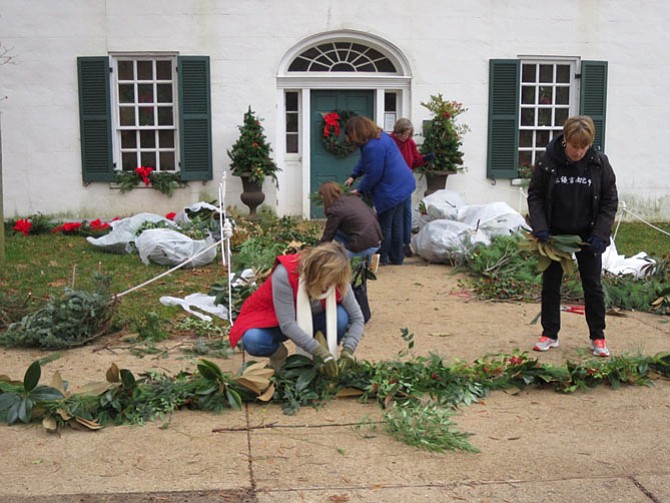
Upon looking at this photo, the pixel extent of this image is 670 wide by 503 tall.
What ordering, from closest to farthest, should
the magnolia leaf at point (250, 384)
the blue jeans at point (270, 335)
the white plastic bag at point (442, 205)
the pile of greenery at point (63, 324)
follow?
the magnolia leaf at point (250, 384) < the blue jeans at point (270, 335) < the pile of greenery at point (63, 324) < the white plastic bag at point (442, 205)

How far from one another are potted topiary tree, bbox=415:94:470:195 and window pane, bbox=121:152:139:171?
4.11 metres

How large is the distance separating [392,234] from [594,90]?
5181 mm

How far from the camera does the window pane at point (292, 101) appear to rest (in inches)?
498

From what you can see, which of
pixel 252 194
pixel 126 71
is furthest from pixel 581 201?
pixel 126 71

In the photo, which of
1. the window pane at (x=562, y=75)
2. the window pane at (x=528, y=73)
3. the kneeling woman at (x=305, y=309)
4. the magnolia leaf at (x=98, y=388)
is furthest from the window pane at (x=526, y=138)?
the magnolia leaf at (x=98, y=388)

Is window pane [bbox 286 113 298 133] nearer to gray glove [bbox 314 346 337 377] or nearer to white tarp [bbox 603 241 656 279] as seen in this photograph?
white tarp [bbox 603 241 656 279]

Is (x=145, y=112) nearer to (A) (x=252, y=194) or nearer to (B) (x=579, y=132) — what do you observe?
(A) (x=252, y=194)

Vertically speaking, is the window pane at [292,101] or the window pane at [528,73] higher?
the window pane at [528,73]

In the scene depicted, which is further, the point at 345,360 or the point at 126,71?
the point at 126,71

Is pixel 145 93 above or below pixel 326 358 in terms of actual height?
above

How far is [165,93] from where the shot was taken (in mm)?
12438

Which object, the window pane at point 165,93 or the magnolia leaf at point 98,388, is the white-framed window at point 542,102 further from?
the magnolia leaf at point 98,388

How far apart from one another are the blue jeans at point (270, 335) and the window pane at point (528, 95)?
874cm

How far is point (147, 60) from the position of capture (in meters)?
12.3
